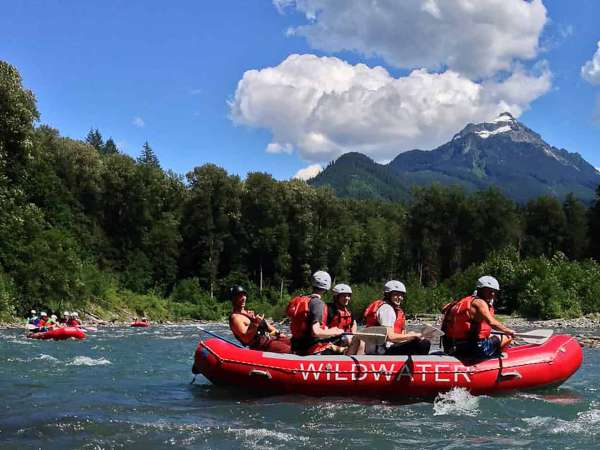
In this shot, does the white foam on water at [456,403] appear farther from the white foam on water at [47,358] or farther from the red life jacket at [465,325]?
the white foam on water at [47,358]

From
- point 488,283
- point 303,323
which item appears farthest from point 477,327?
point 303,323

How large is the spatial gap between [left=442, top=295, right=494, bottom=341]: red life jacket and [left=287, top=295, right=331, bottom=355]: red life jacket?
207cm

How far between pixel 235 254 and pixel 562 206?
3965cm

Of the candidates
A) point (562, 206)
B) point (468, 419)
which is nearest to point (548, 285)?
point (468, 419)

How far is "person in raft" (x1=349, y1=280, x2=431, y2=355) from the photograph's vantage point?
1004cm

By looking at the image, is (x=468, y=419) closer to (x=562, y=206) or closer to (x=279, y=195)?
(x=279, y=195)

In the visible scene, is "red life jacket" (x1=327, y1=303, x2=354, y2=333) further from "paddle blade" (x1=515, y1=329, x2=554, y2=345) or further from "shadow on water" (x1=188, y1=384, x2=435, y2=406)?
"paddle blade" (x1=515, y1=329, x2=554, y2=345)

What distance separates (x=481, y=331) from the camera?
10.0m

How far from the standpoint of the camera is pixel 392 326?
10078 millimetres

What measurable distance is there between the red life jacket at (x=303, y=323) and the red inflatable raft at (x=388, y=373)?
0.37 metres

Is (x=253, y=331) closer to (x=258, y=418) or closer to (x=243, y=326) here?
(x=243, y=326)

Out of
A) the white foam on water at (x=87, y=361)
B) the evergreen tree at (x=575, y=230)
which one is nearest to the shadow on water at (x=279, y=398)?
the white foam on water at (x=87, y=361)

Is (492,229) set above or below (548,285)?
above

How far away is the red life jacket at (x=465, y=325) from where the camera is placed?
32.9ft
